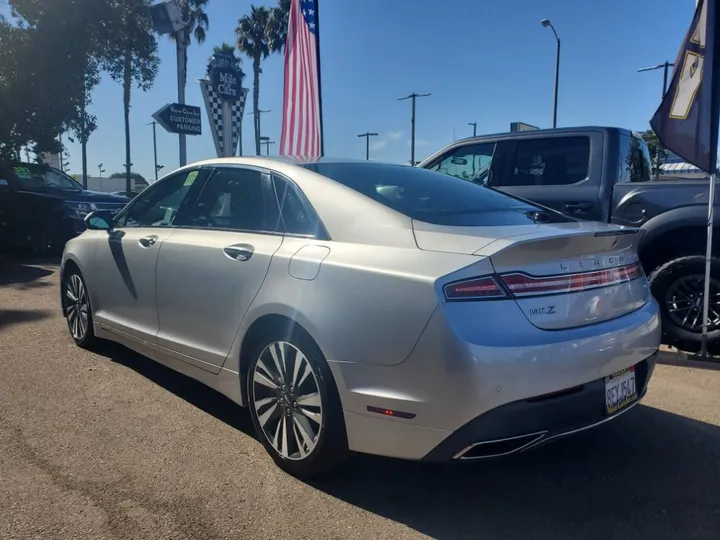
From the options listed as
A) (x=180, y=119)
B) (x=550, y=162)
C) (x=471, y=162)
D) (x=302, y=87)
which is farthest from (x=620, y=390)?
(x=180, y=119)

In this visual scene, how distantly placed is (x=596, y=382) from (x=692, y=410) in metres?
1.71

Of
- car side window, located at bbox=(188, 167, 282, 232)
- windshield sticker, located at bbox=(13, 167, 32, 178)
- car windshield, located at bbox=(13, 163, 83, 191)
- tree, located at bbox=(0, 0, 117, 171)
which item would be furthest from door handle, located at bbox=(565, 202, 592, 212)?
tree, located at bbox=(0, 0, 117, 171)

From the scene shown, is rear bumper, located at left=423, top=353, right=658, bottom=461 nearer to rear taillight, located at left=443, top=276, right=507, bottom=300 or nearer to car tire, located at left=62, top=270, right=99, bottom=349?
rear taillight, located at left=443, top=276, right=507, bottom=300

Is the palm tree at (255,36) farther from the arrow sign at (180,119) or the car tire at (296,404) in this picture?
the car tire at (296,404)

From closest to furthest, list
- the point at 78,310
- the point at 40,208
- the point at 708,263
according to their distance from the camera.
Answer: the point at 708,263 < the point at 78,310 < the point at 40,208

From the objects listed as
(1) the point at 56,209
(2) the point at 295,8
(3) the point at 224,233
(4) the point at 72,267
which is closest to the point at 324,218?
(3) the point at 224,233

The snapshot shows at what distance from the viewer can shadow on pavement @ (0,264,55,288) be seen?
859cm

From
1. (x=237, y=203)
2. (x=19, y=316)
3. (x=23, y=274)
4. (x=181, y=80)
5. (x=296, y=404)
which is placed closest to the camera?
(x=296, y=404)

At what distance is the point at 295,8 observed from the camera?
355 inches

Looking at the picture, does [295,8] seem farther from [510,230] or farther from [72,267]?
[510,230]

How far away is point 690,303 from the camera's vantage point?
5.07m

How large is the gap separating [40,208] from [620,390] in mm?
11085

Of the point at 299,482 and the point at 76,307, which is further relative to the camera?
the point at 76,307

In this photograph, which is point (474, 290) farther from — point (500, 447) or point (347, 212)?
point (347, 212)
